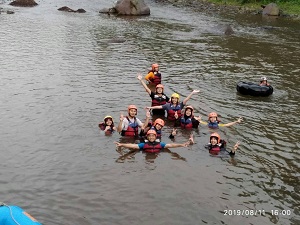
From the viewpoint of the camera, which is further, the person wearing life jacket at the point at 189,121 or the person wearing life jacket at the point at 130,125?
the person wearing life jacket at the point at 189,121

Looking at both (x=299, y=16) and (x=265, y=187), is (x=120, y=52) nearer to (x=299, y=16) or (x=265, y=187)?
(x=265, y=187)

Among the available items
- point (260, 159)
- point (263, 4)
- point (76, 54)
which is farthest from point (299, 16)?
point (260, 159)

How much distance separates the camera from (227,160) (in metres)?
13.7

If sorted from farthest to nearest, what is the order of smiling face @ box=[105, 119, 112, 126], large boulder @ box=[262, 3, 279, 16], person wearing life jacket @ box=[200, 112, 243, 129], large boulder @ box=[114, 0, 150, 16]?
large boulder @ box=[262, 3, 279, 16] → large boulder @ box=[114, 0, 150, 16] → person wearing life jacket @ box=[200, 112, 243, 129] → smiling face @ box=[105, 119, 112, 126]

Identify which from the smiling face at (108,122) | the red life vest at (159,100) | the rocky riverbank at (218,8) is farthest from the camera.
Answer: the rocky riverbank at (218,8)

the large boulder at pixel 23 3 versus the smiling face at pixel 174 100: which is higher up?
the large boulder at pixel 23 3

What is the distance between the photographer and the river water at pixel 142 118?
1107 cm

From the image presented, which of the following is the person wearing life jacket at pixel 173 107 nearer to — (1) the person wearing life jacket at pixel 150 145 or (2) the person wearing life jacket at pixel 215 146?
(1) the person wearing life jacket at pixel 150 145

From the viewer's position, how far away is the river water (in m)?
11.1

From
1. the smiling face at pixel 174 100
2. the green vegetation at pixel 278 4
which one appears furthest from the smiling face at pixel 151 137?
the green vegetation at pixel 278 4

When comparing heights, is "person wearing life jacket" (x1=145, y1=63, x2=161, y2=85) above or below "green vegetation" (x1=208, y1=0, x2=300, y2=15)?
below

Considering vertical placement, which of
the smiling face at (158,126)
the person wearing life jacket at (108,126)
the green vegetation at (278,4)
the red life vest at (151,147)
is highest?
the green vegetation at (278,4)

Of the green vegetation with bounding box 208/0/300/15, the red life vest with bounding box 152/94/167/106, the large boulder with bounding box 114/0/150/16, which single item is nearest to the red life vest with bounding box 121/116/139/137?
the red life vest with bounding box 152/94/167/106

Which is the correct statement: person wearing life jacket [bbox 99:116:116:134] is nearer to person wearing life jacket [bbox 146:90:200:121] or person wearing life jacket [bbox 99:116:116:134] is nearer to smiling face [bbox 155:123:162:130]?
smiling face [bbox 155:123:162:130]
